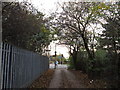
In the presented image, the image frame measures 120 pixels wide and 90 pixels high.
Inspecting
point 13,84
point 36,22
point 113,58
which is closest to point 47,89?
point 13,84

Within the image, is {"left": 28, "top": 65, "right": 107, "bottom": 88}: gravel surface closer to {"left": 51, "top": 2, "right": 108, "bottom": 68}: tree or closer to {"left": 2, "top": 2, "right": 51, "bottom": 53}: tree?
{"left": 51, "top": 2, "right": 108, "bottom": 68}: tree

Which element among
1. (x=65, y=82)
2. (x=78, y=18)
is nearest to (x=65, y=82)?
(x=65, y=82)

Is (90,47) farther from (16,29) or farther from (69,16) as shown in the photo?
(16,29)

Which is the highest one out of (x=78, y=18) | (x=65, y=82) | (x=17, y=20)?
(x=78, y=18)

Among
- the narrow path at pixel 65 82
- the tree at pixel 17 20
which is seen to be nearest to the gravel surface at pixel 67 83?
the narrow path at pixel 65 82

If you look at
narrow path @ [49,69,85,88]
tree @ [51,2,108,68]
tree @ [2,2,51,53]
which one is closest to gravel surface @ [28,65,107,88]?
narrow path @ [49,69,85,88]

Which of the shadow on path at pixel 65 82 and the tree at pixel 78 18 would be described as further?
the tree at pixel 78 18

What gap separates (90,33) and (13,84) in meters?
8.21

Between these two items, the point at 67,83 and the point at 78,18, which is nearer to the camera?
the point at 67,83

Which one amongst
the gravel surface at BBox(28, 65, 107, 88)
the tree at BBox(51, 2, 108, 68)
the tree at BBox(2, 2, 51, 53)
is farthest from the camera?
the tree at BBox(51, 2, 108, 68)

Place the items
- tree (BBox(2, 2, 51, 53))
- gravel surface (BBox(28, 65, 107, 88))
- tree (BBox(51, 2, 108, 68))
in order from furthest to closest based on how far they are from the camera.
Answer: tree (BBox(51, 2, 108, 68))
gravel surface (BBox(28, 65, 107, 88))
tree (BBox(2, 2, 51, 53))

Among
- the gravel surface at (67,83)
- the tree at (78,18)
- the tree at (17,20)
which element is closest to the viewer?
the tree at (17,20)

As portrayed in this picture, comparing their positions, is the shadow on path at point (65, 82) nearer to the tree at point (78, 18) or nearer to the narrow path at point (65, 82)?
the narrow path at point (65, 82)

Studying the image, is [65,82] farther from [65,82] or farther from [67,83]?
[67,83]
